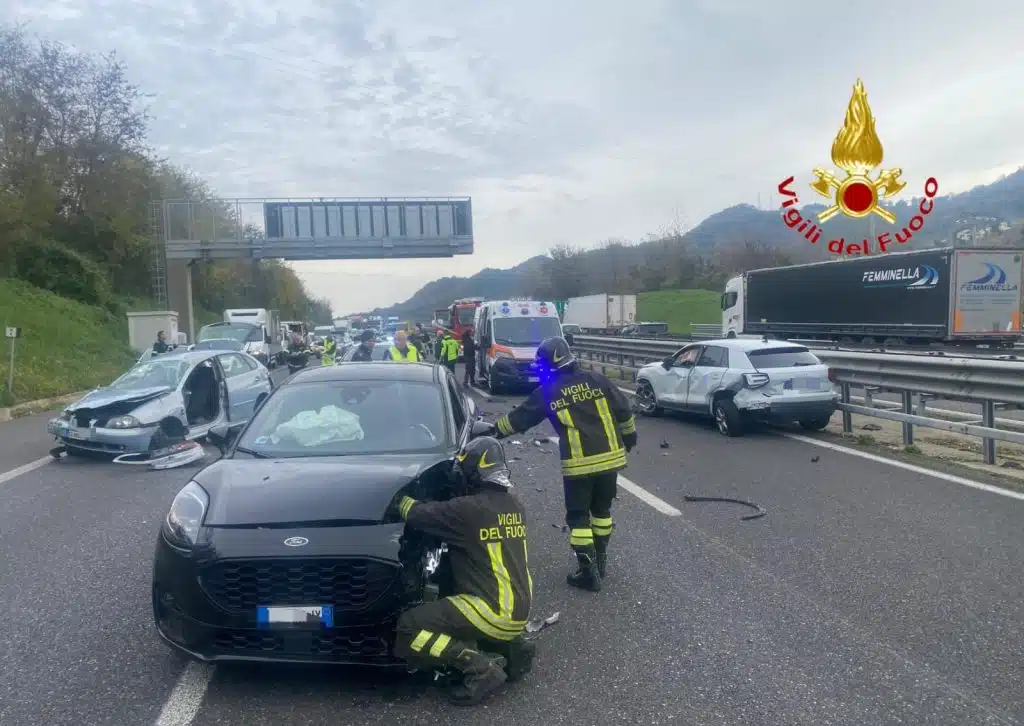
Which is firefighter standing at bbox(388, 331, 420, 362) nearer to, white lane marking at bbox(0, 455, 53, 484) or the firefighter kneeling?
white lane marking at bbox(0, 455, 53, 484)

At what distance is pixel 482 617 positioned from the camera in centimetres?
393

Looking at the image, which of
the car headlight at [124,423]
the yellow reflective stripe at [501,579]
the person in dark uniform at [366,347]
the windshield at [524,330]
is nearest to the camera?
the yellow reflective stripe at [501,579]

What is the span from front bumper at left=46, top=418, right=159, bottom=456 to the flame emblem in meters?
17.4

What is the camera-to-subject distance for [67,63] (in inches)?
1388

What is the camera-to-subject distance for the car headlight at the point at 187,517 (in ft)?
13.8

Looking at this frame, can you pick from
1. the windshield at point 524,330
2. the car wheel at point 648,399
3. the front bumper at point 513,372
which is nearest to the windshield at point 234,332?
the windshield at point 524,330

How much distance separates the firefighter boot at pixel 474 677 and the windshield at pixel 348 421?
1.70 m

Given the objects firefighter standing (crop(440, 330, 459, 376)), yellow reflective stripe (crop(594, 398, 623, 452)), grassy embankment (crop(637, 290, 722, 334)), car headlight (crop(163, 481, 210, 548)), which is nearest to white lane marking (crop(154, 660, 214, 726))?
car headlight (crop(163, 481, 210, 548))

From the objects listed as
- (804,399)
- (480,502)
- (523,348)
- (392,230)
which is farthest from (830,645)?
(392,230)

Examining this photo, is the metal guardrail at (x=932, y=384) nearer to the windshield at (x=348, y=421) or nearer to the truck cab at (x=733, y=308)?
the windshield at (x=348, y=421)

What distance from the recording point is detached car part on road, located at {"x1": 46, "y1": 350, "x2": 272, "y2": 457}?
11.2 meters

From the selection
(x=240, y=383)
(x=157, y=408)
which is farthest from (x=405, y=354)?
(x=157, y=408)

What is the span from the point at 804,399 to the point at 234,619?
9.68 meters

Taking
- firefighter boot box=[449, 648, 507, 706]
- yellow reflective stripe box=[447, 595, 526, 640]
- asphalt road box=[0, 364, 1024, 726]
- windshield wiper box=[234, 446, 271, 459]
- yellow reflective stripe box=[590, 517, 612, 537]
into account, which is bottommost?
asphalt road box=[0, 364, 1024, 726]
